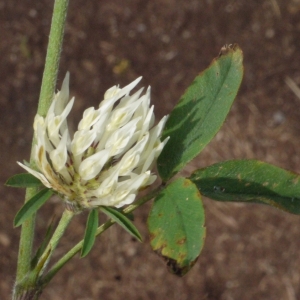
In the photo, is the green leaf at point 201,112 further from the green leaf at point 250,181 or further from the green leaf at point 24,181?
the green leaf at point 24,181

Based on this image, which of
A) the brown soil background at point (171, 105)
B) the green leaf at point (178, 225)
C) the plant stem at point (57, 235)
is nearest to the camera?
the green leaf at point (178, 225)

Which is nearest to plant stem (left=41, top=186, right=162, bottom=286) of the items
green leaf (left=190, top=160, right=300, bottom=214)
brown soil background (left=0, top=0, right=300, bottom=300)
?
green leaf (left=190, top=160, right=300, bottom=214)

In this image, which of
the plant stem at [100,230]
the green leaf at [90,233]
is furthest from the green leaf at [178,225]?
the green leaf at [90,233]

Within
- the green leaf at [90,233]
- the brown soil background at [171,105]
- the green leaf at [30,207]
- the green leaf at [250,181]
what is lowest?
the brown soil background at [171,105]

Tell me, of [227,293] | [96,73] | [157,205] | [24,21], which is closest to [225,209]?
[227,293]

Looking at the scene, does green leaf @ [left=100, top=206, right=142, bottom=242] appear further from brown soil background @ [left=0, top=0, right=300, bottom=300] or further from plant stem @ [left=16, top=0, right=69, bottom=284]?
brown soil background @ [left=0, top=0, right=300, bottom=300]

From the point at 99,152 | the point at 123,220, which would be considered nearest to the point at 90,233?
the point at 123,220

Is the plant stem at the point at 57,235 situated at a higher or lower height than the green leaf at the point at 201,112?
lower

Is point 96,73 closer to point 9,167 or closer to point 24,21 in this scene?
point 24,21
